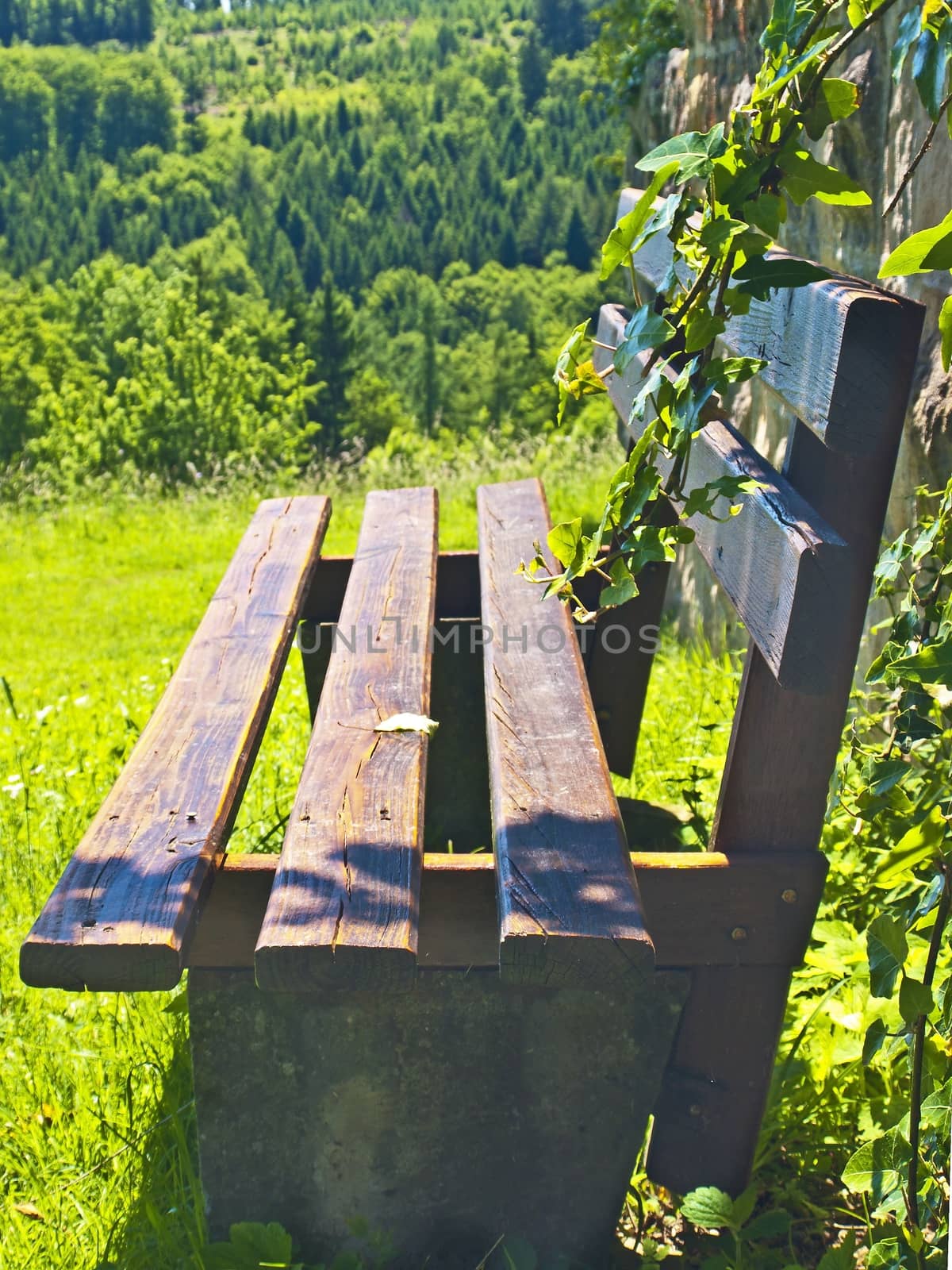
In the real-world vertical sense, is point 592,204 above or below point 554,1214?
below

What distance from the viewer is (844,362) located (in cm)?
129

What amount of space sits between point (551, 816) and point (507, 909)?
0.21m

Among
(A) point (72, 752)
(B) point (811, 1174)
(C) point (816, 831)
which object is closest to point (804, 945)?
(C) point (816, 831)

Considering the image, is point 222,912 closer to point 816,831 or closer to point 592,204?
point 816,831

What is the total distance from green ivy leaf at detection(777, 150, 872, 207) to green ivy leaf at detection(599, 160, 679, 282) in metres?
0.13

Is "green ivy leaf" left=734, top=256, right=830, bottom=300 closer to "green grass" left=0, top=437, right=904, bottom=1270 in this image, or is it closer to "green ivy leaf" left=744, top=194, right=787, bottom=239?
"green ivy leaf" left=744, top=194, right=787, bottom=239

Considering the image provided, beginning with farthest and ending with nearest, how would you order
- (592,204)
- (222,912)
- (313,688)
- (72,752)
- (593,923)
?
(592,204) < (72,752) < (313,688) < (222,912) < (593,923)

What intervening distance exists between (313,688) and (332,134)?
3653 inches

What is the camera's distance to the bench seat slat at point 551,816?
127 cm

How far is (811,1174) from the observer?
6.30 ft

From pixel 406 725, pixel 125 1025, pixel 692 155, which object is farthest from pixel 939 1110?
pixel 125 1025

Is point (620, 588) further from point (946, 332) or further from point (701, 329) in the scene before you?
point (946, 332)

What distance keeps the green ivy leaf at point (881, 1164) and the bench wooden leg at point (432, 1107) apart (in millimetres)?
367

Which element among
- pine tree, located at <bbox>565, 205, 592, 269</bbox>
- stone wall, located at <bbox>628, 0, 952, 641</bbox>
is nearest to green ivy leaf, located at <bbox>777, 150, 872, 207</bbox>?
stone wall, located at <bbox>628, 0, 952, 641</bbox>
